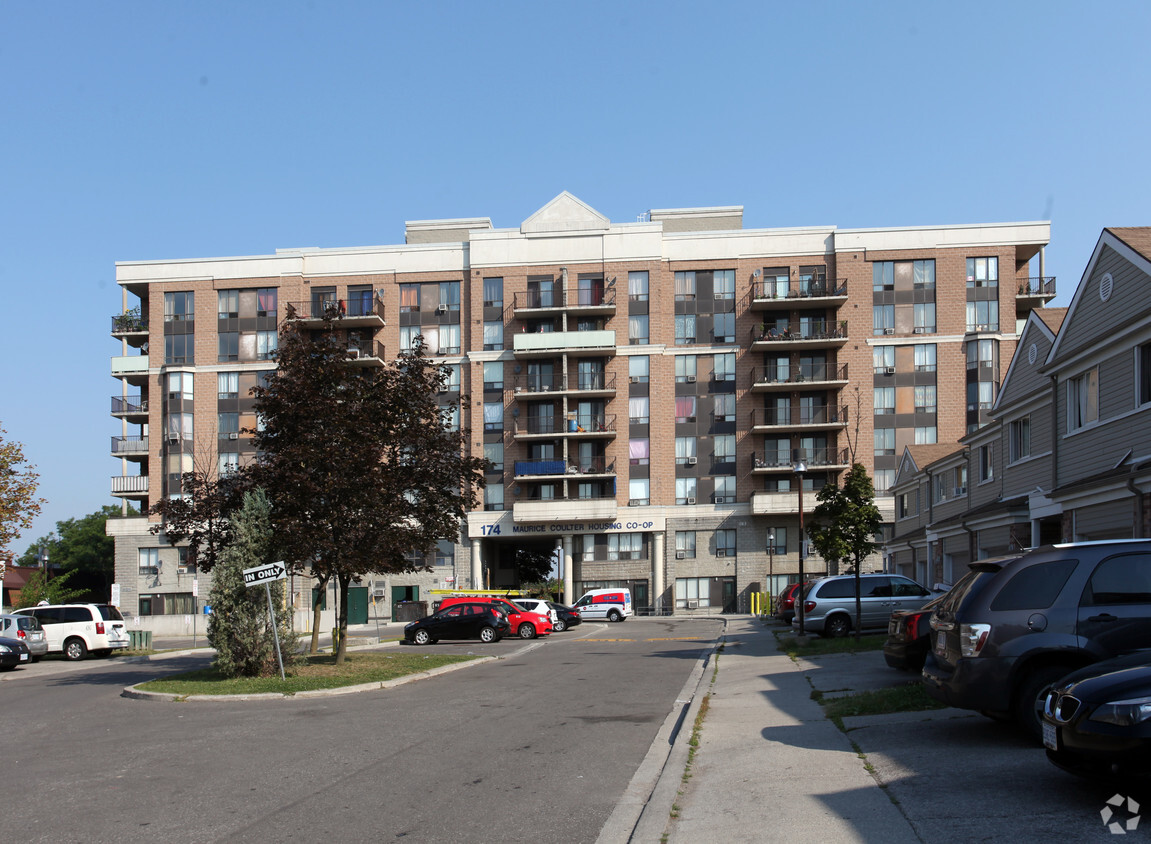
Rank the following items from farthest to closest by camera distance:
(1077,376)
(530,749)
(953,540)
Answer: (953,540) → (1077,376) → (530,749)

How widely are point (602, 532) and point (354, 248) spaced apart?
24.9 meters

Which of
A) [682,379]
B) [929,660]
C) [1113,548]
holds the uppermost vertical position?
[682,379]

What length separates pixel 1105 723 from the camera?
6.74 m

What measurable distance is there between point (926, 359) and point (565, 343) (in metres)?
22.4

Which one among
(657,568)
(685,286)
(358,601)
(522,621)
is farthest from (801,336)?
(522,621)

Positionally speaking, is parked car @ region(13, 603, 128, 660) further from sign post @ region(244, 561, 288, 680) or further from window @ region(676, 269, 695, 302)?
window @ region(676, 269, 695, 302)

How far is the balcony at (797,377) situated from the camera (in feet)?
211

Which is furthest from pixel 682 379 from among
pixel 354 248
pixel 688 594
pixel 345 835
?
pixel 345 835

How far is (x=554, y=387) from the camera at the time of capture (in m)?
66.9

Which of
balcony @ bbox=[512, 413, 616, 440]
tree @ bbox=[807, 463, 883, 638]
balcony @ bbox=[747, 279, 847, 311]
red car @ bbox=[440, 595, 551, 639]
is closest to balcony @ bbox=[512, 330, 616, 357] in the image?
balcony @ bbox=[512, 413, 616, 440]

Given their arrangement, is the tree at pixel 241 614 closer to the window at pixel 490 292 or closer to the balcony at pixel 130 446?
the window at pixel 490 292

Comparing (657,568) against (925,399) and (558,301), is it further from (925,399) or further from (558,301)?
(925,399)

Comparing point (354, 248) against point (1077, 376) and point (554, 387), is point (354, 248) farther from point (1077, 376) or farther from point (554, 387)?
point (1077, 376)

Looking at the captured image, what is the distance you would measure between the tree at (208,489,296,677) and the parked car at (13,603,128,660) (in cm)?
1529
